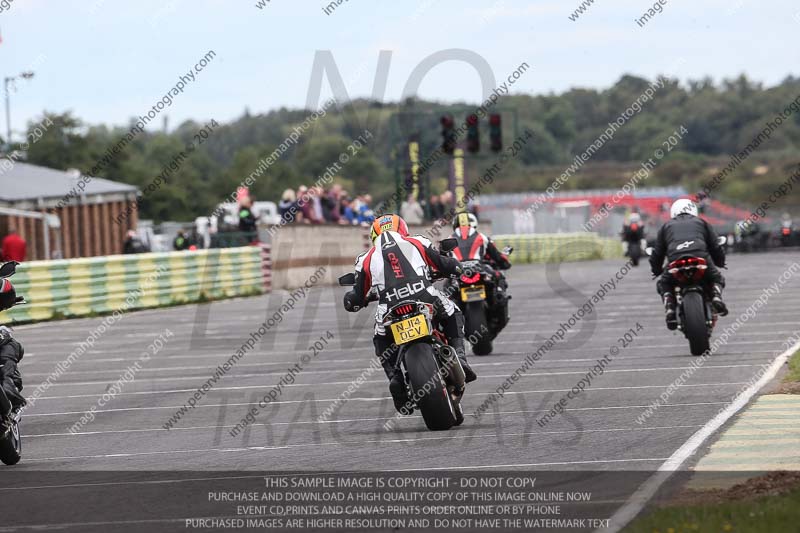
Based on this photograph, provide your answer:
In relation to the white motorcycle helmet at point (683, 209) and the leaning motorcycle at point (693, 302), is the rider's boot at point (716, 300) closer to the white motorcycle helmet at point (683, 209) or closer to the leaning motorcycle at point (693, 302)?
the leaning motorcycle at point (693, 302)

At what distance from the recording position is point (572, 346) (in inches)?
720

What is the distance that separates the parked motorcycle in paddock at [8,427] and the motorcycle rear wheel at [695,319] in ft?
25.1

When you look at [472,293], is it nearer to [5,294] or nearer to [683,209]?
[683,209]

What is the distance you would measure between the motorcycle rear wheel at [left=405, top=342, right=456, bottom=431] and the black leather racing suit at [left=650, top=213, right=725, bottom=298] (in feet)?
18.8

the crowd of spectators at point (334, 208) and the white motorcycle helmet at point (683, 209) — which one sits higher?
the white motorcycle helmet at point (683, 209)

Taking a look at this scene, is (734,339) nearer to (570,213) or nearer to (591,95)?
(570,213)

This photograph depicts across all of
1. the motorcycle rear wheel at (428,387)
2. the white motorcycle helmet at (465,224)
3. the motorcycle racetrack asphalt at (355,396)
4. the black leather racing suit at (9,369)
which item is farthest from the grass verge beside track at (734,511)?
the white motorcycle helmet at (465,224)

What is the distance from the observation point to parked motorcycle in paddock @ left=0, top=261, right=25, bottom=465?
32.9 feet

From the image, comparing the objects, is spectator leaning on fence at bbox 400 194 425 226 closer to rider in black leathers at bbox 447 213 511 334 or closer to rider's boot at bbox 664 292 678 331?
rider in black leathers at bbox 447 213 511 334

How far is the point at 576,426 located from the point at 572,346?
7533 millimetres

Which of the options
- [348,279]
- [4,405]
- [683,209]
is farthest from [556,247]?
[4,405]

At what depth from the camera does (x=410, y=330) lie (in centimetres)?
1081

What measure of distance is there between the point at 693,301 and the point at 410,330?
564 centimetres

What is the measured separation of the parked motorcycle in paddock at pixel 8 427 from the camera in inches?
394
